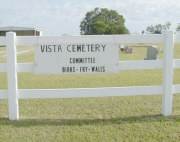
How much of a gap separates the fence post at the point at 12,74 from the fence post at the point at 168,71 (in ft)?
9.09

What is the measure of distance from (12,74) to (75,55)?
1.20 meters

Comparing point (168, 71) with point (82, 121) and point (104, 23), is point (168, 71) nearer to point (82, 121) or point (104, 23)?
point (82, 121)

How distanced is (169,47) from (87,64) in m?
1.54

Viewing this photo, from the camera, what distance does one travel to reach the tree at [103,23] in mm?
103500

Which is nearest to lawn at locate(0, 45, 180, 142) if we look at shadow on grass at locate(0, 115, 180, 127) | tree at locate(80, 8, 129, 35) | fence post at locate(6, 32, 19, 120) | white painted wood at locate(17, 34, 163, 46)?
shadow on grass at locate(0, 115, 180, 127)

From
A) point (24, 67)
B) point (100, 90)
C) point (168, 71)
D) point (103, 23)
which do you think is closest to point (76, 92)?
point (100, 90)

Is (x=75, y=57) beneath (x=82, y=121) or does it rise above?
above

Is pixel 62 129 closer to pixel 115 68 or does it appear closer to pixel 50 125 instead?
pixel 50 125

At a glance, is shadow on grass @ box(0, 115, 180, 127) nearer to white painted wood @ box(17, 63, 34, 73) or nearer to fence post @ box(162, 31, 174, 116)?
fence post @ box(162, 31, 174, 116)

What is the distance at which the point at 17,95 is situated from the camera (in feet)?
19.1

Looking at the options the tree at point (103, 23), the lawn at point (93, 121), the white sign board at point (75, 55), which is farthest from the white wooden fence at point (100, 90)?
the tree at point (103, 23)

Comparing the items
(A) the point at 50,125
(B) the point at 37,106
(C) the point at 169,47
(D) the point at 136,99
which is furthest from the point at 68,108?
(C) the point at 169,47

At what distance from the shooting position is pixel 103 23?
338 feet

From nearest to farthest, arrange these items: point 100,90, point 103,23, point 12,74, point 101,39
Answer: point 12,74
point 101,39
point 100,90
point 103,23
